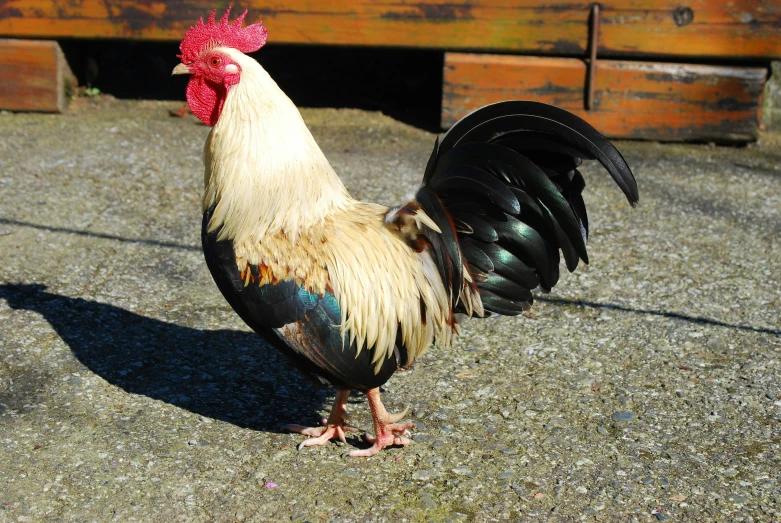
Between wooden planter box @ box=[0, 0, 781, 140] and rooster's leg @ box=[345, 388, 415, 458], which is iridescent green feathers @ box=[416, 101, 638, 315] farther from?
wooden planter box @ box=[0, 0, 781, 140]

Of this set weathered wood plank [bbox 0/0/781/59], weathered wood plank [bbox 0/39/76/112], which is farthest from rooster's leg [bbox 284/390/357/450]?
weathered wood plank [bbox 0/39/76/112]

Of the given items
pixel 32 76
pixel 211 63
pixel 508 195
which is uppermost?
pixel 211 63

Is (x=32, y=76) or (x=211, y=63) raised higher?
(x=211, y=63)

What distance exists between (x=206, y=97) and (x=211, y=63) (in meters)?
0.17

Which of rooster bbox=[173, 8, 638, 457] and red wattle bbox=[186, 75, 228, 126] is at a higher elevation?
red wattle bbox=[186, 75, 228, 126]

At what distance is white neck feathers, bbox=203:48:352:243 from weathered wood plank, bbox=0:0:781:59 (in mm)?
4238

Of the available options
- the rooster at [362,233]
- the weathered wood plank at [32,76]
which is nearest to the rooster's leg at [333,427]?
the rooster at [362,233]

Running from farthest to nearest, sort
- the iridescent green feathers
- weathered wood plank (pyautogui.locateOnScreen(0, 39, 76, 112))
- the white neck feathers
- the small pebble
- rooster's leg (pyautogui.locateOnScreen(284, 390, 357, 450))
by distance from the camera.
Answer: weathered wood plank (pyautogui.locateOnScreen(0, 39, 76, 112)), the small pebble, rooster's leg (pyautogui.locateOnScreen(284, 390, 357, 450)), the white neck feathers, the iridescent green feathers

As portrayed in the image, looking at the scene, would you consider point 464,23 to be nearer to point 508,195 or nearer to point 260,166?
point 260,166

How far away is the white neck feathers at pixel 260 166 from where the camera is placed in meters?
3.68

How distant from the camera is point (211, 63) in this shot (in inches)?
148

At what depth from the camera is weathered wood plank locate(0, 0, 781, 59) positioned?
7520 millimetres

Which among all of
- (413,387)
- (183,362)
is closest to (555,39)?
(413,387)

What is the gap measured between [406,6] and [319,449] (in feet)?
16.2
